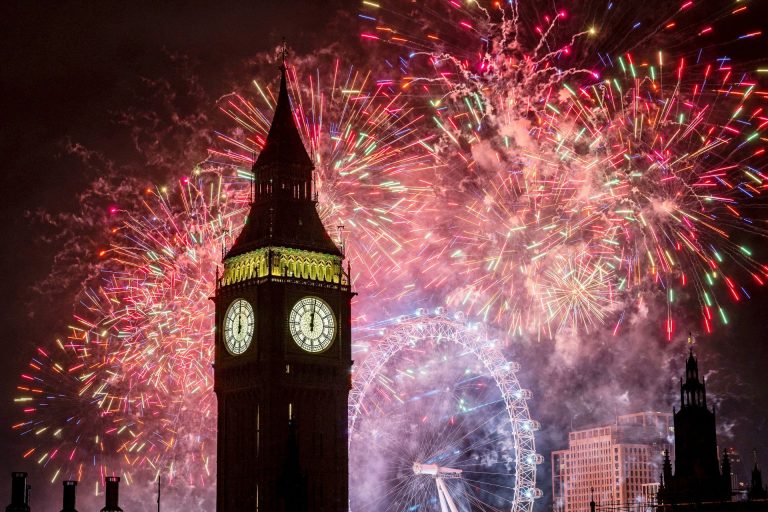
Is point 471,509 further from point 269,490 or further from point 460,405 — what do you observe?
point 269,490

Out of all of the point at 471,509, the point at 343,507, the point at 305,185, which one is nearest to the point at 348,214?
the point at 305,185

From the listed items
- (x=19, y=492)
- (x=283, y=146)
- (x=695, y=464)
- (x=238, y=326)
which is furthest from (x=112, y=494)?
(x=695, y=464)

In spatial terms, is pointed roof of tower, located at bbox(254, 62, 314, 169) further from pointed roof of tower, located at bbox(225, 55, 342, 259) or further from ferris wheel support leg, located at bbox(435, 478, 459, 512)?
ferris wheel support leg, located at bbox(435, 478, 459, 512)

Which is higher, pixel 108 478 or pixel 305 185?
pixel 305 185

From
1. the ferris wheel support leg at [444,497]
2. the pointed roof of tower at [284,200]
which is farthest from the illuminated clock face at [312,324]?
the ferris wheel support leg at [444,497]

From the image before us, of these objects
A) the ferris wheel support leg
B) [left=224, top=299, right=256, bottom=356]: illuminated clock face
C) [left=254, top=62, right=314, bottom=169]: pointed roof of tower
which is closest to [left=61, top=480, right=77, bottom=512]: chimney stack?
[left=224, top=299, right=256, bottom=356]: illuminated clock face

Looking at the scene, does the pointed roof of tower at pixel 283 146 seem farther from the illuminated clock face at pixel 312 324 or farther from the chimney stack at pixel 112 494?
the chimney stack at pixel 112 494
